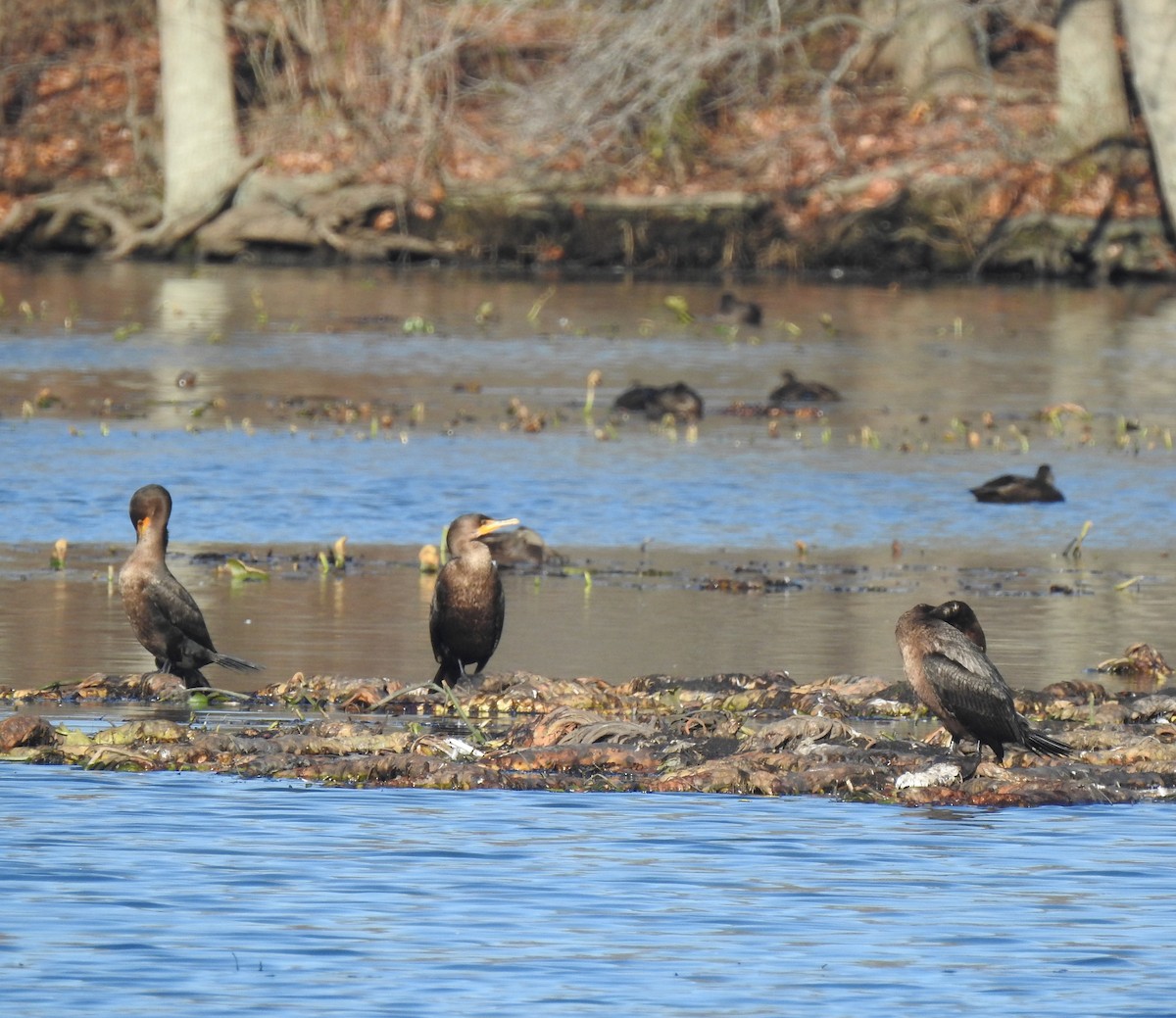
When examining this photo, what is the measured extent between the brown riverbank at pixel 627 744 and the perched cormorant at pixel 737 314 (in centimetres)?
1967

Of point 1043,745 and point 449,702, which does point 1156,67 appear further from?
point 1043,745

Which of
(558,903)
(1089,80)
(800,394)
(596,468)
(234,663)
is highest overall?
(1089,80)

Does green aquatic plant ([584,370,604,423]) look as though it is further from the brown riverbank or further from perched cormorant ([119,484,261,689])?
the brown riverbank

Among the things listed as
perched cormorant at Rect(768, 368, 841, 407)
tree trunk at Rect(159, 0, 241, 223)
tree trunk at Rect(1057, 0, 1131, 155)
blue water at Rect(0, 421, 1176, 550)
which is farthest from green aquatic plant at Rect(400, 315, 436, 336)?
tree trunk at Rect(1057, 0, 1131, 155)

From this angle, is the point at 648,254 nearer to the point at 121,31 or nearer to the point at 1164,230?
the point at 1164,230

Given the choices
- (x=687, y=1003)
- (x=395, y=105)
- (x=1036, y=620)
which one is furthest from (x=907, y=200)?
(x=687, y=1003)

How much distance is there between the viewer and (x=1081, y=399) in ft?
76.4

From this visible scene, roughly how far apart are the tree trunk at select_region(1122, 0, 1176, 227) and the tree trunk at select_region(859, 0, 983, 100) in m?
6.01

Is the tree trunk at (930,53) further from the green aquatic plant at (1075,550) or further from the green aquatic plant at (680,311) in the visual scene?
the green aquatic plant at (1075,550)

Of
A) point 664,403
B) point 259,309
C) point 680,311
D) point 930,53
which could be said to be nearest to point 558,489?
point 664,403

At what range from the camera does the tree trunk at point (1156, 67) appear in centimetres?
3394

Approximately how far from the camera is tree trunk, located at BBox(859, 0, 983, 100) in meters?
41.5

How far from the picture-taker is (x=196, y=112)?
40719mm

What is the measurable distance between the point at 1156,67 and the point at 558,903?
28717 mm
